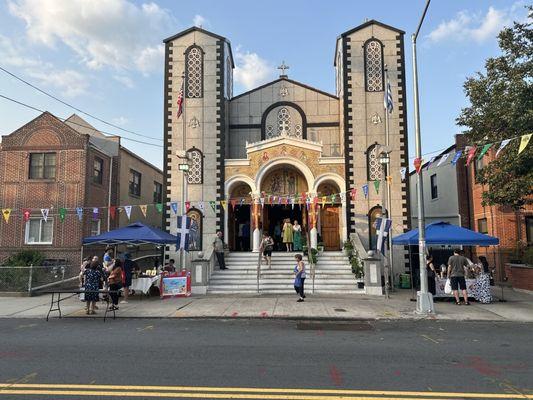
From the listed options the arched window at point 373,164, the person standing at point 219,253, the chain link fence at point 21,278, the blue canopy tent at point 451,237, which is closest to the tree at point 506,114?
the blue canopy tent at point 451,237

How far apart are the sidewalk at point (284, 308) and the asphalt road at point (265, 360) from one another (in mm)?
1234

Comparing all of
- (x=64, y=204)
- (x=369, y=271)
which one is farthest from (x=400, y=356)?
(x=64, y=204)

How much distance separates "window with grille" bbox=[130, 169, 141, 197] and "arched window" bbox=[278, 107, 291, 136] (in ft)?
38.9

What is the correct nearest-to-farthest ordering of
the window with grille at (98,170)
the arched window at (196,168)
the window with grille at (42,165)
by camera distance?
the arched window at (196,168) → the window with grille at (42,165) → the window with grille at (98,170)

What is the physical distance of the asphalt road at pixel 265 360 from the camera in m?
5.63

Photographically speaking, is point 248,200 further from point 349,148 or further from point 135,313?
point 135,313

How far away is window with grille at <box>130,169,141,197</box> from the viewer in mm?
29953

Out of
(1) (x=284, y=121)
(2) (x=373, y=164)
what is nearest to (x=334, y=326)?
(2) (x=373, y=164)

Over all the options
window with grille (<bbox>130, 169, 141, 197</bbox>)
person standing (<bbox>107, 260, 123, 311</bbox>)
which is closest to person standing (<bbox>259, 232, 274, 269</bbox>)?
person standing (<bbox>107, 260, 123, 311</bbox>)

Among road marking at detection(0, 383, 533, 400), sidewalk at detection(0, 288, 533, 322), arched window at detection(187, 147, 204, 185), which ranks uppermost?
A: arched window at detection(187, 147, 204, 185)

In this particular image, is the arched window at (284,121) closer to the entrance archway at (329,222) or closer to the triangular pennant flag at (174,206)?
the entrance archway at (329,222)

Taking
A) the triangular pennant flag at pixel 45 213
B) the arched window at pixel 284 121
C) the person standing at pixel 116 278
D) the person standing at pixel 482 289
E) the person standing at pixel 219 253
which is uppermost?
the arched window at pixel 284 121

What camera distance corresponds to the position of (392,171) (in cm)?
2138

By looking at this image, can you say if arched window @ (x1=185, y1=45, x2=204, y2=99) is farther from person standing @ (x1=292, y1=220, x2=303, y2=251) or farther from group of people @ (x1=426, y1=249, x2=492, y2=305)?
group of people @ (x1=426, y1=249, x2=492, y2=305)
